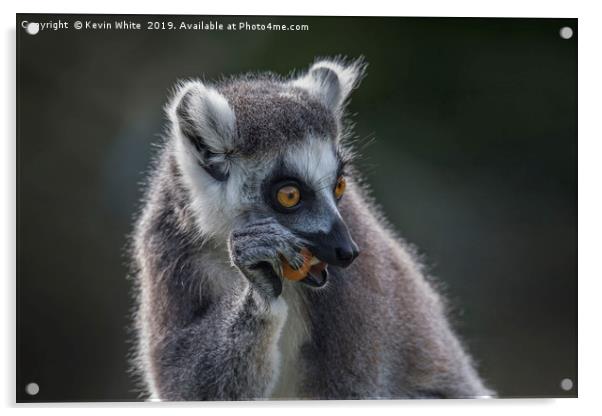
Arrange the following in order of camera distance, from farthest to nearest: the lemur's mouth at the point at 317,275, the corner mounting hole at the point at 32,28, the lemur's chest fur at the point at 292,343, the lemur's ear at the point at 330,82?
1. the corner mounting hole at the point at 32,28
2. the lemur's ear at the point at 330,82
3. the lemur's chest fur at the point at 292,343
4. the lemur's mouth at the point at 317,275

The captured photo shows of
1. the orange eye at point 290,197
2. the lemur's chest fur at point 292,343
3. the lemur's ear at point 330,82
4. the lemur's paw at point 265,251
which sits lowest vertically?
the lemur's chest fur at point 292,343

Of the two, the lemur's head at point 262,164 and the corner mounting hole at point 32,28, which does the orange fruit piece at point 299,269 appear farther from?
the corner mounting hole at point 32,28

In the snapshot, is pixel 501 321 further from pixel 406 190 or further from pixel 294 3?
pixel 294 3

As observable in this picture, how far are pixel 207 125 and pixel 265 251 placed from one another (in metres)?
0.68

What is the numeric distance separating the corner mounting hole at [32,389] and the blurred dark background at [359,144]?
0.03 metres

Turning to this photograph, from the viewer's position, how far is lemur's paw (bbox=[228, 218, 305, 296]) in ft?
12.1

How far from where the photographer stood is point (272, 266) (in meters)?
3.77

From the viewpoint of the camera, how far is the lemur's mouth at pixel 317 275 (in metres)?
3.83

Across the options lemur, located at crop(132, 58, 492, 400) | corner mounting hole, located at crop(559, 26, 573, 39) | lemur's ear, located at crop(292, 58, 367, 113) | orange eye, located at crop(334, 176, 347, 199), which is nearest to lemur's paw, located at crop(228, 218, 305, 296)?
lemur, located at crop(132, 58, 492, 400)

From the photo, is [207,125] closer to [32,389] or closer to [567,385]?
[32,389]

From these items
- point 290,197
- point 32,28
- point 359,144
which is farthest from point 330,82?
point 32,28

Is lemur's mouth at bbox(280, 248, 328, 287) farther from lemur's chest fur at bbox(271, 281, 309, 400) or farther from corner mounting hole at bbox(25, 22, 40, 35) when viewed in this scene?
corner mounting hole at bbox(25, 22, 40, 35)

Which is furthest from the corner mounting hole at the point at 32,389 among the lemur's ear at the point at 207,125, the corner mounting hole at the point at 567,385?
the corner mounting hole at the point at 567,385

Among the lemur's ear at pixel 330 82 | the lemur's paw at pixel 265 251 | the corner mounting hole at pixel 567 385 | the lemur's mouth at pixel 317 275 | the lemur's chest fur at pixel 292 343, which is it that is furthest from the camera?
the corner mounting hole at pixel 567 385
